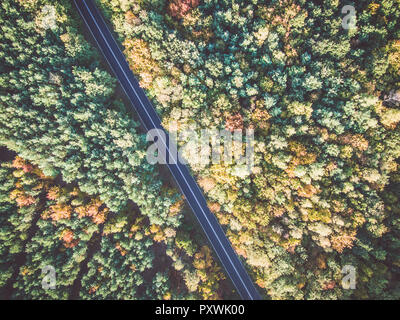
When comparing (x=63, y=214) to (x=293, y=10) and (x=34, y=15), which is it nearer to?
(x=34, y=15)

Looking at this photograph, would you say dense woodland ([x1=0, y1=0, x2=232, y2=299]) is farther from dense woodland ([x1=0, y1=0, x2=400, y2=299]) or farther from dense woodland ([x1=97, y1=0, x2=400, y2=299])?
dense woodland ([x1=97, y1=0, x2=400, y2=299])

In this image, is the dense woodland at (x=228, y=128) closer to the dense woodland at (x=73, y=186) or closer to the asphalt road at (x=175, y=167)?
the dense woodland at (x=73, y=186)

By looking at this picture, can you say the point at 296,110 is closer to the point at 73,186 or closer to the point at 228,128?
the point at 228,128

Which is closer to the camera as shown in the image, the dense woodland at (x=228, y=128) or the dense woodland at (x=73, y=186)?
the dense woodland at (x=228, y=128)

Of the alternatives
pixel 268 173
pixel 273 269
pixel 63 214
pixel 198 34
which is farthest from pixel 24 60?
pixel 273 269

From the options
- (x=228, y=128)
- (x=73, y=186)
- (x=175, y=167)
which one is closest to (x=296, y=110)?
(x=228, y=128)

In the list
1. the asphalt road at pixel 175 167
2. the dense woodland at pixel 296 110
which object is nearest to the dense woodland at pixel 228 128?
the dense woodland at pixel 296 110
